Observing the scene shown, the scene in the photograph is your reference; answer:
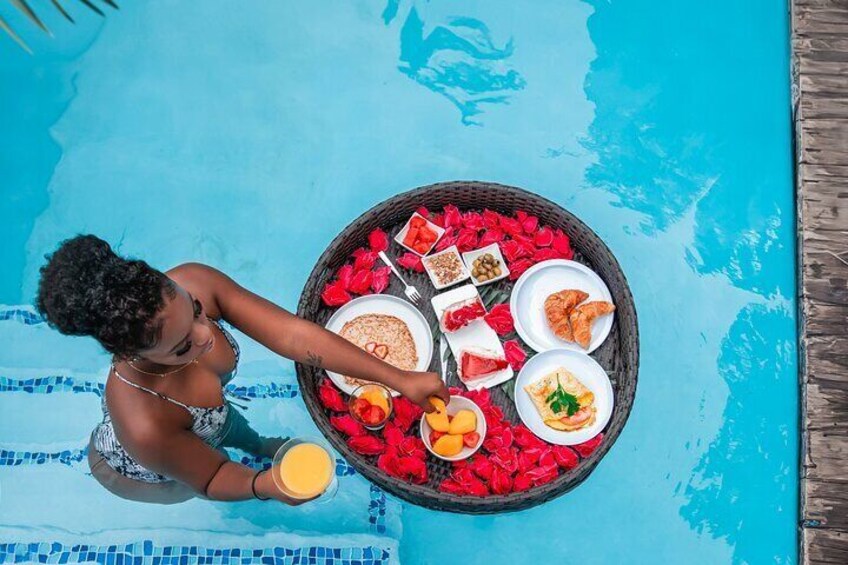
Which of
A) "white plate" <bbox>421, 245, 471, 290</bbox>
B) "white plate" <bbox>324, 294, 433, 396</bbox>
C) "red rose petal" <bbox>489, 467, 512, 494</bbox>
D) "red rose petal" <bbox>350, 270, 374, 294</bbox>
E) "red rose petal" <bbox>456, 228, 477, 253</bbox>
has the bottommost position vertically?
"red rose petal" <bbox>489, 467, 512, 494</bbox>

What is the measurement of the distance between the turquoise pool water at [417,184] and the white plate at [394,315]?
576 mm

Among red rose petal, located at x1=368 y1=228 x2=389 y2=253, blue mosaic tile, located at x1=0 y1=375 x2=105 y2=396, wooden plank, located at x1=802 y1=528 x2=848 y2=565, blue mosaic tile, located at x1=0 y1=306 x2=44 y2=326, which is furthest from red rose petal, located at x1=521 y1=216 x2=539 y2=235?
blue mosaic tile, located at x1=0 y1=306 x2=44 y2=326

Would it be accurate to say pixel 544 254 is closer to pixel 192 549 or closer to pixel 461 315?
pixel 461 315

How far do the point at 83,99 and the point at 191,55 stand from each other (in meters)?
0.52

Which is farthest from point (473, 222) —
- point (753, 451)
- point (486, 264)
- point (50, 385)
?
point (50, 385)

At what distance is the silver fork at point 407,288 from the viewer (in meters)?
2.63

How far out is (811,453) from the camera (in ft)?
9.41

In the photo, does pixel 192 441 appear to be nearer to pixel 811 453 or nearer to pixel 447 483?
pixel 447 483

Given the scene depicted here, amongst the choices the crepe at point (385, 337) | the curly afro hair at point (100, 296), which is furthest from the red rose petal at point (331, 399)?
the curly afro hair at point (100, 296)

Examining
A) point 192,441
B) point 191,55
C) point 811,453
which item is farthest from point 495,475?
point 191,55

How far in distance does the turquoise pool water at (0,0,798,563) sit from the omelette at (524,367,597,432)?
539mm

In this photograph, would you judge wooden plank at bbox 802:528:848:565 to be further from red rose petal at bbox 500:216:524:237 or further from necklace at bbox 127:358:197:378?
necklace at bbox 127:358:197:378

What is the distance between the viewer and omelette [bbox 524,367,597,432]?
2.47 meters

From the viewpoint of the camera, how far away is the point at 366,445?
239 centimetres
